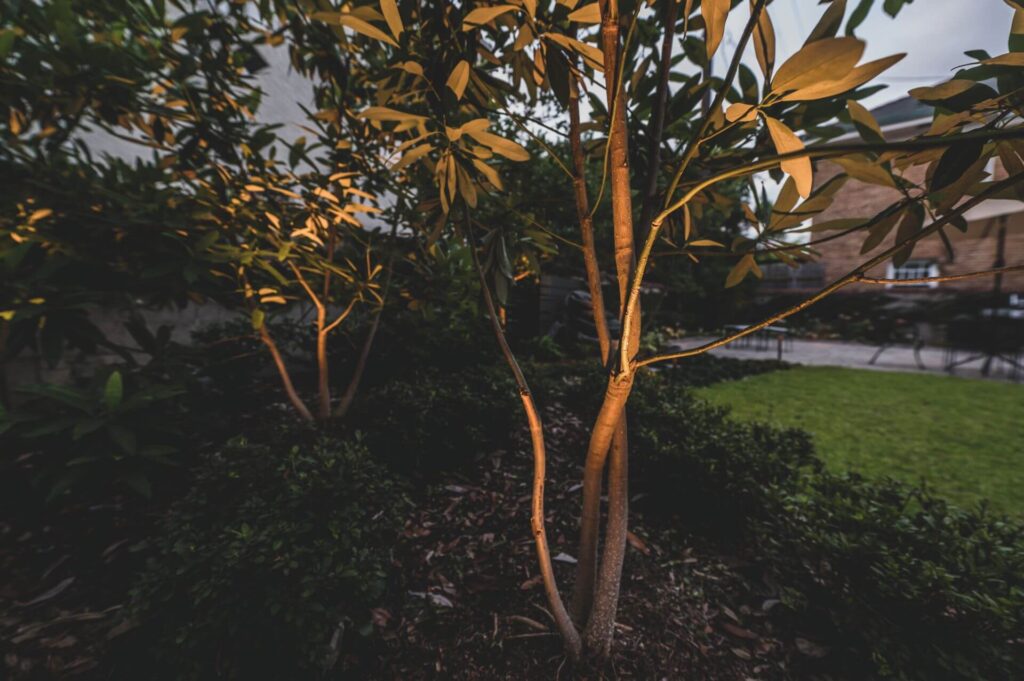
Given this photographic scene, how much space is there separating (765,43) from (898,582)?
160 centimetres

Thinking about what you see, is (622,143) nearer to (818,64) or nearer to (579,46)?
(579,46)

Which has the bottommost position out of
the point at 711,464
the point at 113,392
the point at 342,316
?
the point at 711,464

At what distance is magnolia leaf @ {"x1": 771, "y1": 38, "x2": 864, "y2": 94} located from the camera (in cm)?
44

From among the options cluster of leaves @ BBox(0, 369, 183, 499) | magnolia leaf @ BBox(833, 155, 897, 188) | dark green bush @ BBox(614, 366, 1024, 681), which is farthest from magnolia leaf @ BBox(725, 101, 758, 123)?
cluster of leaves @ BBox(0, 369, 183, 499)

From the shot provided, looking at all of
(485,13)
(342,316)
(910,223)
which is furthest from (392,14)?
(342,316)

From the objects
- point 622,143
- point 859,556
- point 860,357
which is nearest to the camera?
point 622,143

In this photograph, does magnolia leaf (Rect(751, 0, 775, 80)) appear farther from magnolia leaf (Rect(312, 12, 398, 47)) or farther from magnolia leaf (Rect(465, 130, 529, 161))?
magnolia leaf (Rect(312, 12, 398, 47))

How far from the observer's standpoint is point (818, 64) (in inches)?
18.1

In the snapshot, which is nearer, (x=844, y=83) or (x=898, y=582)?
(x=844, y=83)

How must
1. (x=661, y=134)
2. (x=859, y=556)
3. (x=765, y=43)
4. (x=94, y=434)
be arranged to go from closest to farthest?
1. (x=765, y=43)
2. (x=661, y=134)
3. (x=859, y=556)
4. (x=94, y=434)

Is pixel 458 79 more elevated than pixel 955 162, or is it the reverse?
pixel 458 79

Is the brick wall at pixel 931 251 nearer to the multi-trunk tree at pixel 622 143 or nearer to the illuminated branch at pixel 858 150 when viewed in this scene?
the multi-trunk tree at pixel 622 143

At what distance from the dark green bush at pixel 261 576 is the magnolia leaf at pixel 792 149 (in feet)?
4.96

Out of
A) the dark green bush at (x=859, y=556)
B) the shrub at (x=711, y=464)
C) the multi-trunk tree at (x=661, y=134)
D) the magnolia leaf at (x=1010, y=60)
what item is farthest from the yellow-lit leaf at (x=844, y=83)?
the shrub at (x=711, y=464)
